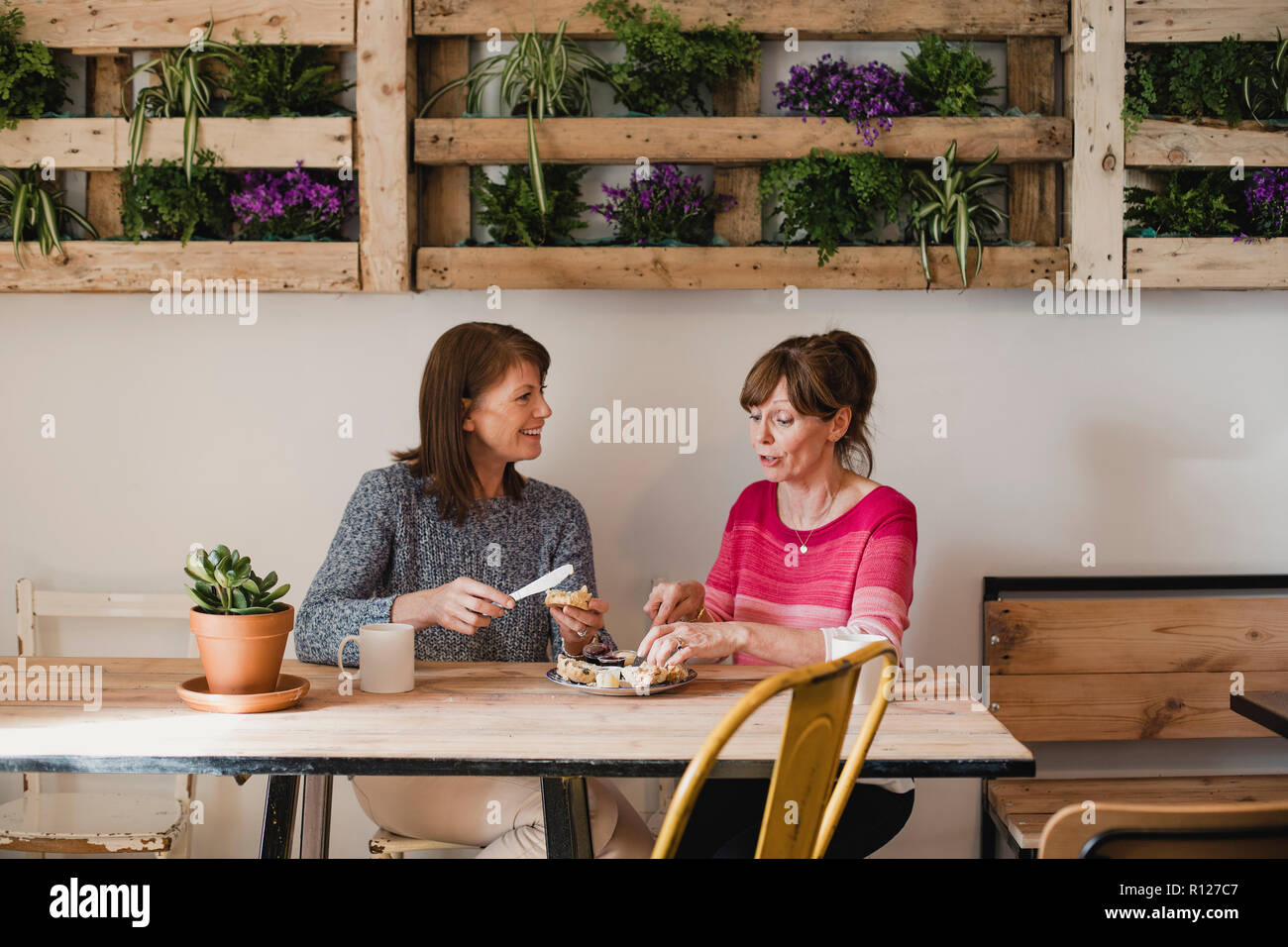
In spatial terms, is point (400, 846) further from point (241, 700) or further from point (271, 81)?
point (271, 81)

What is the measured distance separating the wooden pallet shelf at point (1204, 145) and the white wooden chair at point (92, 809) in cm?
258

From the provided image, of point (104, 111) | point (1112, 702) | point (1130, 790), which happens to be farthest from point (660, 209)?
point (1130, 790)

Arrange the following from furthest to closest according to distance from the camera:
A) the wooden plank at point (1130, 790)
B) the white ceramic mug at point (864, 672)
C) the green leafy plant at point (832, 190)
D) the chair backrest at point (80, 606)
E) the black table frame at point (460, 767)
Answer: the chair backrest at point (80, 606) < the green leafy plant at point (832, 190) < the wooden plank at point (1130, 790) < the white ceramic mug at point (864, 672) < the black table frame at point (460, 767)

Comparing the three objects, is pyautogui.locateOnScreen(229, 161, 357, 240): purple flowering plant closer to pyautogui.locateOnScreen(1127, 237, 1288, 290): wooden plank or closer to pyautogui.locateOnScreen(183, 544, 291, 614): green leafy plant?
pyautogui.locateOnScreen(183, 544, 291, 614): green leafy plant

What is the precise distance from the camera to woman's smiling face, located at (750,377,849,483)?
2.17 meters

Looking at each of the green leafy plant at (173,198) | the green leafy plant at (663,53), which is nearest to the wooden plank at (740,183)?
the green leafy plant at (663,53)

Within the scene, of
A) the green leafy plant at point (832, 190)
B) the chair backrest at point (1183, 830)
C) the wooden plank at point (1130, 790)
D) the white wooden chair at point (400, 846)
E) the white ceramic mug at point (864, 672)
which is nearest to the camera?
the chair backrest at point (1183, 830)

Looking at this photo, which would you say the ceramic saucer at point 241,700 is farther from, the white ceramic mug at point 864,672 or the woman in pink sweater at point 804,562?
the white ceramic mug at point 864,672

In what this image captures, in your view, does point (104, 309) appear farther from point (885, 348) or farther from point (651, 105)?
point (885, 348)

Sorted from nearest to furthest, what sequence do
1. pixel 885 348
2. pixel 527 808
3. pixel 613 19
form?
pixel 527 808
pixel 613 19
pixel 885 348

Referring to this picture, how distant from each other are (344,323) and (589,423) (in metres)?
0.68

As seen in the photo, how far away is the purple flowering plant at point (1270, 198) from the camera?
260 cm
